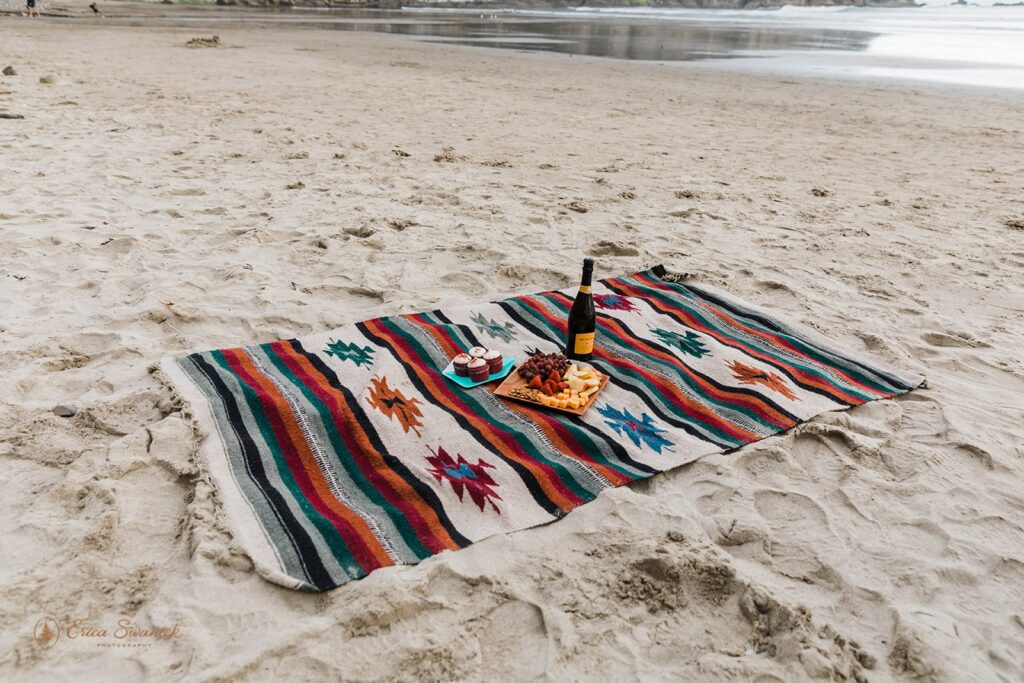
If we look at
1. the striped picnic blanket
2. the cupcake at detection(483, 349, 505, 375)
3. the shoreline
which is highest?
the shoreline

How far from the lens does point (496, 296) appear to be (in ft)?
12.9

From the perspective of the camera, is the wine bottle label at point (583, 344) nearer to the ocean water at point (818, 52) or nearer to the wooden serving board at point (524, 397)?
the wooden serving board at point (524, 397)

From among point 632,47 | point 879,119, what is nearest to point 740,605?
point 879,119

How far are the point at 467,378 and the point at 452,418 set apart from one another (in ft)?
1.08

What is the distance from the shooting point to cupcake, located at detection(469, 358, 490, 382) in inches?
117

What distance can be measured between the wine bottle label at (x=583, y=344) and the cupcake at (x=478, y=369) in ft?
1.70

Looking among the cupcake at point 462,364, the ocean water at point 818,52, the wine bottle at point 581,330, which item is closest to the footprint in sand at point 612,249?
the wine bottle at point 581,330

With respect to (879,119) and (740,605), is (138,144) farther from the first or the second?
(879,119)

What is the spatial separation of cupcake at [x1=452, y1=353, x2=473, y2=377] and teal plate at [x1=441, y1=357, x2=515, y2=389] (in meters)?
0.02

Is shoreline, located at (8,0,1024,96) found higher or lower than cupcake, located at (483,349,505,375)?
higher

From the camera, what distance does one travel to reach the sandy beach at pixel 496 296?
1.79m

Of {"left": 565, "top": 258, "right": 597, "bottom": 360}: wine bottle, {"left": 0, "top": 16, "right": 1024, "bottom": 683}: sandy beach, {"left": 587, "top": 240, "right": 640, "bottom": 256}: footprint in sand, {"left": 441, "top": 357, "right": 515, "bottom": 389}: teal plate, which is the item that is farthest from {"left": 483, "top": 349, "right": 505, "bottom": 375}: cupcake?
{"left": 587, "top": 240, "right": 640, "bottom": 256}: footprint in sand

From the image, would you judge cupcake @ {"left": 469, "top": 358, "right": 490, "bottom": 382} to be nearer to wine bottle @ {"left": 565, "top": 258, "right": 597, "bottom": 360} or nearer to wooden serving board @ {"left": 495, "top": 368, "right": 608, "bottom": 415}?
wooden serving board @ {"left": 495, "top": 368, "right": 608, "bottom": 415}

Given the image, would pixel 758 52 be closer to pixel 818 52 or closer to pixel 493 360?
pixel 818 52
